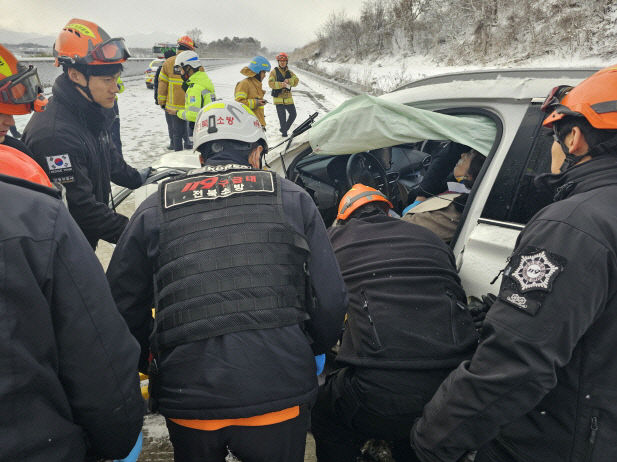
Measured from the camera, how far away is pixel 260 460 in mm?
1435

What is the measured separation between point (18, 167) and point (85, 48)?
1.99 metres

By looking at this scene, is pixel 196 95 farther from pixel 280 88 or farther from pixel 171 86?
pixel 280 88

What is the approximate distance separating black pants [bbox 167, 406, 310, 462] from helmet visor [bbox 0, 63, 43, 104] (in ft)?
6.17

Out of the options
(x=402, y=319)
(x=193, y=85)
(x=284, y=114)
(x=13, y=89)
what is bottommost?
(x=402, y=319)

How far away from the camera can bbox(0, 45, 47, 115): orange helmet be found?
206 centimetres

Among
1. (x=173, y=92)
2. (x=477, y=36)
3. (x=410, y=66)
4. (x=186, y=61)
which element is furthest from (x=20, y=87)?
(x=410, y=66)

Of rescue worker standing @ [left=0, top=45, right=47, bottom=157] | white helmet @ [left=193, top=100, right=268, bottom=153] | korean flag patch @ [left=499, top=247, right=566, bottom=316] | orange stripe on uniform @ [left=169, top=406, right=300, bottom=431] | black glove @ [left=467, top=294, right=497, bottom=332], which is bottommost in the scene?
black glove @ [left=467, top=294, right=497, bottom=332]

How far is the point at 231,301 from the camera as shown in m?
1.42

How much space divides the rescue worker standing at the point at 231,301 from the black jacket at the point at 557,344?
61cm

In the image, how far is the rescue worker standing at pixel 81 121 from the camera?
8.58 feet

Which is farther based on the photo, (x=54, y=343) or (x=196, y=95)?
(x=196, y=95)

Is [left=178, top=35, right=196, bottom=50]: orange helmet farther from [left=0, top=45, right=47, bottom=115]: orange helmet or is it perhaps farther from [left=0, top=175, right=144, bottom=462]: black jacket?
[left=0, top=175, right=144, bottom=462]: black jacket

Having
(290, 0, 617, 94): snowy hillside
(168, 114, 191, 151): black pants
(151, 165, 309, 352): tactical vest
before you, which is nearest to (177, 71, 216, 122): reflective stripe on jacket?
(168, 114, 191, 151): black pants

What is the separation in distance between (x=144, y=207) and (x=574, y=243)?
1524mm
